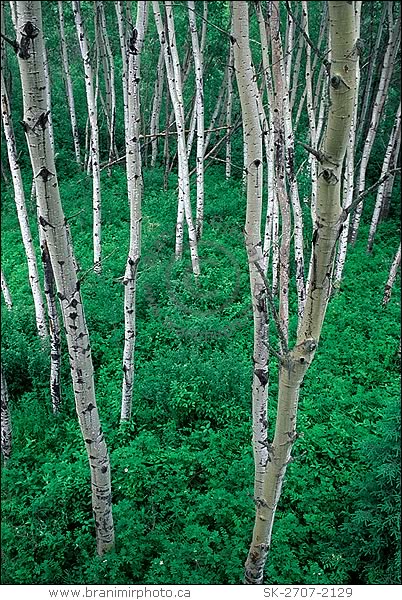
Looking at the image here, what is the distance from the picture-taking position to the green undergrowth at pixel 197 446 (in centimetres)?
376

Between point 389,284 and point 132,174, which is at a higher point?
point 132,174

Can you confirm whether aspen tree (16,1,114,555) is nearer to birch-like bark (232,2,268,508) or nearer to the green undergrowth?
the green undergrowth

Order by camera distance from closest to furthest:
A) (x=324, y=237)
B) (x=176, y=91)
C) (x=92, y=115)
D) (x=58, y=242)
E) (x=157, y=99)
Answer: (x=324, y=237) → (x=58, y=242) → (x=176, y=91) → (x=92, y=115) → (x=157, y=99)

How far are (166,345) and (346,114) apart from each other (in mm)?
4464

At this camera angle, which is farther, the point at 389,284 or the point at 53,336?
the point at 389,284

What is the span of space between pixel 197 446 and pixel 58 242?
2629 millimetres

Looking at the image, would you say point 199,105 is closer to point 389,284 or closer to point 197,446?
point 389,284

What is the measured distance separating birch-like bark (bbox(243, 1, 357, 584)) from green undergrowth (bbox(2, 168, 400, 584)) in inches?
12.7

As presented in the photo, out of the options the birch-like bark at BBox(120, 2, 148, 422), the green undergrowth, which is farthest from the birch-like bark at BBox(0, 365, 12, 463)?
the birch-like bark at BBox(120, 2, 148, 422)

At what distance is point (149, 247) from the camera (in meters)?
8.42

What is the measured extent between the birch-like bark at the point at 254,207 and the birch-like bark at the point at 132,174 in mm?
1705

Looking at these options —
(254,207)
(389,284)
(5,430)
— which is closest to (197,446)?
(5,430)

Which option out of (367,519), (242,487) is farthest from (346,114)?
(242,487)

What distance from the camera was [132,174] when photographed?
4.60 meters
